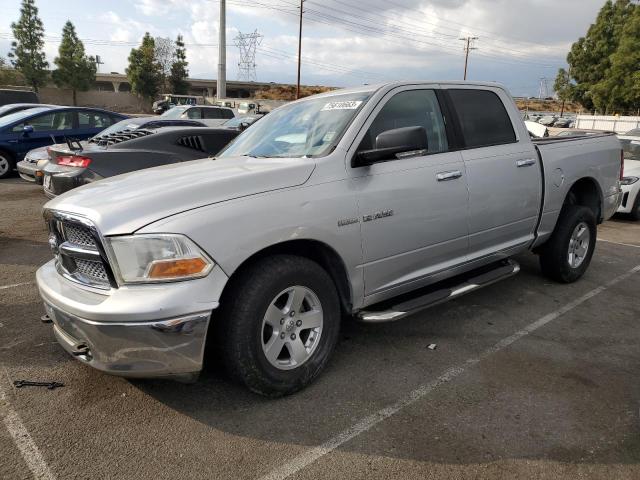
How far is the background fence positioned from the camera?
3253cm

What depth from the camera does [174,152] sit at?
7.30 m

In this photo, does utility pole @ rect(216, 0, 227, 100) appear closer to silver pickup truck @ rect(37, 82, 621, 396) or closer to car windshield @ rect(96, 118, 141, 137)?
car windshield @ rect(96, 118, 141, 137)

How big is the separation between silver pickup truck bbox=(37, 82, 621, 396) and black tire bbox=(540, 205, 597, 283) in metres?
0.63

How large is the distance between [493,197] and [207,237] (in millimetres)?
2574

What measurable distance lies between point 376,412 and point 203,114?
50.1 feet

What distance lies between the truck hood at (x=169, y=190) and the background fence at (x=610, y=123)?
33727mm

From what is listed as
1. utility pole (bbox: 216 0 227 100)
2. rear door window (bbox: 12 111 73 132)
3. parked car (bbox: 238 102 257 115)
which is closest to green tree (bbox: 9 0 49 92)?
utility pole (bbox: 216 0 227 100)

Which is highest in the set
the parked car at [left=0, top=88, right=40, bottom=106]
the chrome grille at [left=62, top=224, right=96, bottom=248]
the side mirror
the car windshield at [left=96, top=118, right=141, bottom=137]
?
the parked car at [left=0, top=88, right=40, bottom=106]

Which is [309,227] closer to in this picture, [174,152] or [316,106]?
[316,106]

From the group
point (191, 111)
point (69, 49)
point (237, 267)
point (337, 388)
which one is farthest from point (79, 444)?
point (69, 49)

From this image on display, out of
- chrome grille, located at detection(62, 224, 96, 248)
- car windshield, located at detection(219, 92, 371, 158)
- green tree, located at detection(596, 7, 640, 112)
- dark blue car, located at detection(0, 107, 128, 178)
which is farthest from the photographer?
green tree, located at detection(596, 7, 640, 112)

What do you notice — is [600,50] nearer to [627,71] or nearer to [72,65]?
[627,71]

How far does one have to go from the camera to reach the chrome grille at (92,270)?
2791 millimetres

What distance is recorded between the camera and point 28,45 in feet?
195
